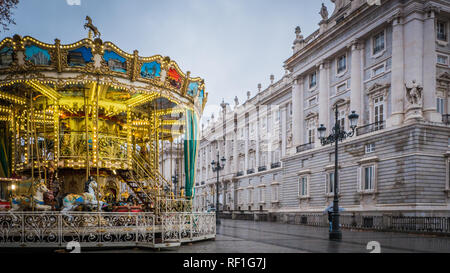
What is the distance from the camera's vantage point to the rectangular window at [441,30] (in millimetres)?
25339

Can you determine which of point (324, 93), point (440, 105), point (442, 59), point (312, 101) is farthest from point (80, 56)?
point (312, 101)

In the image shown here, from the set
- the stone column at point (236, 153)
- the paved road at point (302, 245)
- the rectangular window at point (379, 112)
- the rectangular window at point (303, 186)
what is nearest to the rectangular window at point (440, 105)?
the rectangular window at point (379, 112)

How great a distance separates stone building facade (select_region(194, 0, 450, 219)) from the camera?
2331 cm

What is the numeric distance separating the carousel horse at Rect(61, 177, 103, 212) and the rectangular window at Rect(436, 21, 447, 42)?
23388 millimetres

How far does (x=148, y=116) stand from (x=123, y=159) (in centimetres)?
418

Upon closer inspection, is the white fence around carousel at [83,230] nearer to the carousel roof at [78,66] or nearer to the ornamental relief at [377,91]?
the carousel roof at [78,66]

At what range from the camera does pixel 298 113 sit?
36719mm

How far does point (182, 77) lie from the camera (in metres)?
15.8

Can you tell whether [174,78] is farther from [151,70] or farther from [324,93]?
[324,93]

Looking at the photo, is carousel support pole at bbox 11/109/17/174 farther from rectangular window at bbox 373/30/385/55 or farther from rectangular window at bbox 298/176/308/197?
rectangular window at bbox 298/176/308/197

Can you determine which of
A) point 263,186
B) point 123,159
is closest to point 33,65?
point 123,159

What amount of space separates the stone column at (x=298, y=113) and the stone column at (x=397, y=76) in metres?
11.6

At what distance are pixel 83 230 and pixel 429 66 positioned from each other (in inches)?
877

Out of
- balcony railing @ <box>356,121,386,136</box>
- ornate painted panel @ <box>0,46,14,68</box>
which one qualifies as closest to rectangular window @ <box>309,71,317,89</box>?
balcony railing @ <box>356,121,386,136</box>
